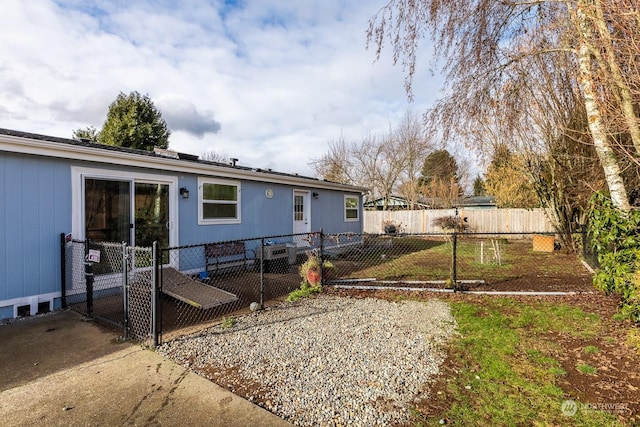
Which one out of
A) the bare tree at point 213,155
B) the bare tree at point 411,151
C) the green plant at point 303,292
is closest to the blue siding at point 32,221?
the green plant at point 303,292

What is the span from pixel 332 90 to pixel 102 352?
1074 cm

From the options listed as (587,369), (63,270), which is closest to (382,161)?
(63,270)

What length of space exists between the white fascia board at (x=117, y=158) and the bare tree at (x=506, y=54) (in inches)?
176

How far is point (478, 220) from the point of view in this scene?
18.5 m

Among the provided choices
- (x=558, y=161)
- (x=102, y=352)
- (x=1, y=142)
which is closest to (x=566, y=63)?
(x=558, y=161)

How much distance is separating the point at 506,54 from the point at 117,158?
6.94 m

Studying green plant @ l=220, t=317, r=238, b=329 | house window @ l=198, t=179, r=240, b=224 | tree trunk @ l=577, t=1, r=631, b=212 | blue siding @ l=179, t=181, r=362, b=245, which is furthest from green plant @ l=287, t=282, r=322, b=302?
tree trunk @ l=577, t=1, r=631, b=212

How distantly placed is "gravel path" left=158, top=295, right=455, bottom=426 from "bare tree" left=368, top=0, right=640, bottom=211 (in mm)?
3251

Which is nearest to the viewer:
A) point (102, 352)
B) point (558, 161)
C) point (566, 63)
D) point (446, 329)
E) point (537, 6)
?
point (102, 352)

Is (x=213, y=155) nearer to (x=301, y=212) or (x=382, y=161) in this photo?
(x=382, y=161)

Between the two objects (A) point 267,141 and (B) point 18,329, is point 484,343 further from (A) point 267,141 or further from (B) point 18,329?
(A) point 267,141

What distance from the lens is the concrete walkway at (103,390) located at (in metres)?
2.32

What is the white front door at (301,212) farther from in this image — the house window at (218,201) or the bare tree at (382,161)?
the bare tree at (382,161)

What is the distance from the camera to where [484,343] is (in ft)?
11.8
